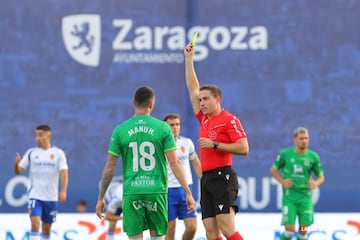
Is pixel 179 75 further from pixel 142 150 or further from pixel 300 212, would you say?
pixel 142 150

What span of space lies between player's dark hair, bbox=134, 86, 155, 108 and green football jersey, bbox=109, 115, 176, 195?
0.12 meters

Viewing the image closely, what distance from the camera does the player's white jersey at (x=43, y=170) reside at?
1652 cm

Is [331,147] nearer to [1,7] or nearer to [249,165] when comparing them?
[249,165]

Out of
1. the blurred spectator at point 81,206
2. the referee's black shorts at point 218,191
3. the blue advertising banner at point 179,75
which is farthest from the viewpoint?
the blue advertising banner at point 179,75

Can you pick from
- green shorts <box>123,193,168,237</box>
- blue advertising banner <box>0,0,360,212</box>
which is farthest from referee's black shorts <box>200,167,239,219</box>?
blue advertising banner <box>0,0,360,212</box>

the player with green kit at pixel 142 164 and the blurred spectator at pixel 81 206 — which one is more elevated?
the player with green kit at pixel 142 164

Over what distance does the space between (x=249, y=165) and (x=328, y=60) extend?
250 centimetres

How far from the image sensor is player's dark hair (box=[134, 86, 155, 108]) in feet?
37.2

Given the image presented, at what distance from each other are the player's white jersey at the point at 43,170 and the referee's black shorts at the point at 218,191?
208 inches

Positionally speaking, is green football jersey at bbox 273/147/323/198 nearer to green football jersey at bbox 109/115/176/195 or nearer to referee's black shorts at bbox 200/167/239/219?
referee's black shorts at bbox 200/167/239/219

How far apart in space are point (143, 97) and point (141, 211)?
1154mm

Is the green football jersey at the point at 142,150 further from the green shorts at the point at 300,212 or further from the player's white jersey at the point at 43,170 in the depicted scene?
the green shorts at the point at 300,212

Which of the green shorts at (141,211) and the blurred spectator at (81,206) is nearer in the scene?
the green shorts at (141,211)

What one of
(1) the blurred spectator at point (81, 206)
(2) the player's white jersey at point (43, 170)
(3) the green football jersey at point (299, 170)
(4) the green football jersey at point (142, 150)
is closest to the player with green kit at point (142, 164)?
(4) the green football jersey at point (142, 150)
